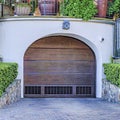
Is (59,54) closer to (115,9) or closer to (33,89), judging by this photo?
(33,89)

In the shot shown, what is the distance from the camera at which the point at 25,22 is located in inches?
550

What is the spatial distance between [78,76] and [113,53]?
176 cm

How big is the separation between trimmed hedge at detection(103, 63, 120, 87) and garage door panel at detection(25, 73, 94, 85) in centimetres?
111

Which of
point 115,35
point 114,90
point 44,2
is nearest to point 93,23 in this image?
point 115,35

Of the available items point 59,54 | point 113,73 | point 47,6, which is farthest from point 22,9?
point 113,73

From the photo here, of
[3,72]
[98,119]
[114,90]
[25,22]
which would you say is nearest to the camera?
[98,119]

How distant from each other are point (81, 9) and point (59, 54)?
227cm

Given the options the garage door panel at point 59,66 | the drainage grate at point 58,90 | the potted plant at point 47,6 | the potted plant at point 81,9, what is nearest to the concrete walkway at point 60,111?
the drainage grate at point 58,90

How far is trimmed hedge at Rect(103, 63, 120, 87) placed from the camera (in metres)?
12.5

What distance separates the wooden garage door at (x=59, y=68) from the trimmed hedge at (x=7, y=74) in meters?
1.18

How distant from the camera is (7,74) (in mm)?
11977

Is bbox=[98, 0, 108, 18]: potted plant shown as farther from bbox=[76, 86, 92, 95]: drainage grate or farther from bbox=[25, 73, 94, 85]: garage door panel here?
bbox=[76, 86, 92, 95]: drainage grate

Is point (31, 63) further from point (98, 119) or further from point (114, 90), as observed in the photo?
point (98, 119)

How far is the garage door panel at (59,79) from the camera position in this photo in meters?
14.6
